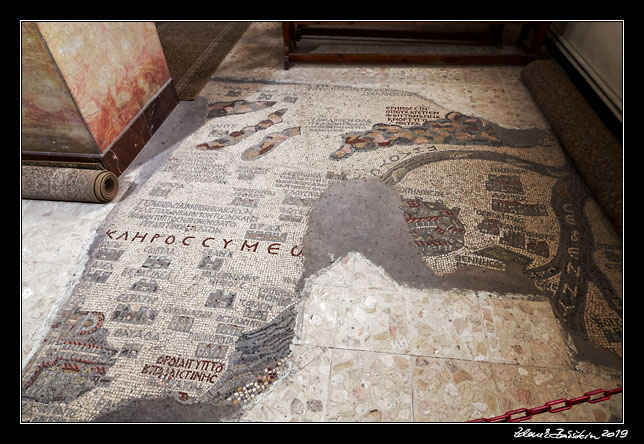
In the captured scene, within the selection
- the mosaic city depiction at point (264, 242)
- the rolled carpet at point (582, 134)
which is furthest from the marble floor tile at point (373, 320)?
the rolled carpet at point (582, 134)

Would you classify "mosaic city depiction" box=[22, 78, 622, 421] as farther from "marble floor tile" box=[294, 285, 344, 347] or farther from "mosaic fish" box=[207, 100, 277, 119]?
"mosaic fish" box=[207, 100, 277, 119]

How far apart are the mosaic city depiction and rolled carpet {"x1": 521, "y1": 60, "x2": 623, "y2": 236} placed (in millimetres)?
139

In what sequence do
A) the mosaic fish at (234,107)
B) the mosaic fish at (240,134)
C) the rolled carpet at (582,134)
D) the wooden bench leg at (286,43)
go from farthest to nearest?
the wooden bench leg at (286,43), the mosaic fish at (234,107), the mosaic fish at (240,134), the rolled carpet at (582,134)

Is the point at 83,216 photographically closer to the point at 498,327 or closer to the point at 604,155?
the point at 498,327

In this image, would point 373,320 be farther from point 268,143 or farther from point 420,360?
point 268,143

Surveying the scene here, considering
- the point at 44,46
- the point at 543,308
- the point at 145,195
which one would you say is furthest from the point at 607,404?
the point at 44,46

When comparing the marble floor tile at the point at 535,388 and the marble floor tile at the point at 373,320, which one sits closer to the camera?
the marble floor tile at the point at 535,388

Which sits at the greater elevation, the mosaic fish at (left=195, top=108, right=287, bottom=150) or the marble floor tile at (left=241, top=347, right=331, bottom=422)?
the mosaic fish at (left=195, top=108, right=287, bottom=150)

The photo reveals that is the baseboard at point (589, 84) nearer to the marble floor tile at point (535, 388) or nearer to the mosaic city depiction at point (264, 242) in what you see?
the mosaic city depiction at point (264, 242)

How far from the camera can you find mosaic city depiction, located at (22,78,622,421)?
6.68 feet

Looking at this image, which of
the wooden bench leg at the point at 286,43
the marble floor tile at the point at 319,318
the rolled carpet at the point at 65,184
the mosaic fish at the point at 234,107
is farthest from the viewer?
the wooden bench leg at the point at 286,43

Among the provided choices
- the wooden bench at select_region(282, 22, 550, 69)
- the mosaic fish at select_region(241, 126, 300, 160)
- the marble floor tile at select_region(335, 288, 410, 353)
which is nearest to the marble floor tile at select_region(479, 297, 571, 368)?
the marble floor tile at select_region(335, 288, 410, 353)

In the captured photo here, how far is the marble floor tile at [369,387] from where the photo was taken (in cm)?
184

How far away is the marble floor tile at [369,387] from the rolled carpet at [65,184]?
2.28m
